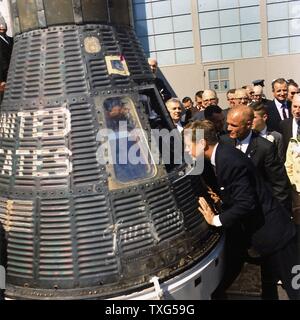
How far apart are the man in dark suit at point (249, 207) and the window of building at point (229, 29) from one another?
9686 mm

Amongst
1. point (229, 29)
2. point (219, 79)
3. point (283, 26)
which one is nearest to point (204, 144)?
point (229, 29)

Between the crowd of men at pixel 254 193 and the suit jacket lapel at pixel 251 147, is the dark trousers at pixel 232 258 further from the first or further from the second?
the suit jacket lapel at pixel 251 147

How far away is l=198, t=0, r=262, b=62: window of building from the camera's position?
11281 millimetres

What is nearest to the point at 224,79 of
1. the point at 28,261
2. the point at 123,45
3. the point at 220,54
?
the point at 220,54

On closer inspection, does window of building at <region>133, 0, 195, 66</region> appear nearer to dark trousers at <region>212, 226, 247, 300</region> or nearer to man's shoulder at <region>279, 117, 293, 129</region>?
man's shoulder at <region>279, 117, 293, 129</region>

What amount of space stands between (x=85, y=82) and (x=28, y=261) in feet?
3.87

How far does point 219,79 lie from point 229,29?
5.56 ft

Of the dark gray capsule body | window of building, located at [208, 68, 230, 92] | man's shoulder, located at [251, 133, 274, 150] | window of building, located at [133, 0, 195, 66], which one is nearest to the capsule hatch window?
the dark gray capsule body

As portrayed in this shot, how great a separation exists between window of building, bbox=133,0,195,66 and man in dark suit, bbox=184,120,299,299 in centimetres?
931

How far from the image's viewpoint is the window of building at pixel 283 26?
36.2 ft

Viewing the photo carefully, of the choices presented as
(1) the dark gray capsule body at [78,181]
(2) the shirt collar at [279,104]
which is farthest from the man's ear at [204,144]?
(2) the shirt collar at [279,104]

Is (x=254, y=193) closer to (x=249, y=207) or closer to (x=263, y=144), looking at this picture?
(x=249, y=207)

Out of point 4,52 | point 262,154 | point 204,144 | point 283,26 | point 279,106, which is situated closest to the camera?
point 204,144

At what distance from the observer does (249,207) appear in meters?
2.40
